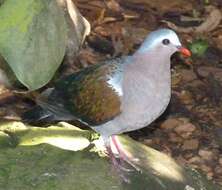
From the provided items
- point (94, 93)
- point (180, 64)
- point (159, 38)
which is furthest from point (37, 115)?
point (180, 64)

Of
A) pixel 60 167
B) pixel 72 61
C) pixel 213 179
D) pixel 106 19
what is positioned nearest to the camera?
pixel 60 167

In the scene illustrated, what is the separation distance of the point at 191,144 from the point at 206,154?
0.16 meters

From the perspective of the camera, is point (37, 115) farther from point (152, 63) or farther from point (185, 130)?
point (185, 130)

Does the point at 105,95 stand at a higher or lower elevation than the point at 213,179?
higher

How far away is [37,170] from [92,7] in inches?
132

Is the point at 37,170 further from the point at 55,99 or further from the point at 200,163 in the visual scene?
the point at 200,163

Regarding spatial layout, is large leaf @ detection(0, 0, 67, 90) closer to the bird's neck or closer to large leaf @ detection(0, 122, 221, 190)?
large leaf @ detection(0, 122, 221, 190)

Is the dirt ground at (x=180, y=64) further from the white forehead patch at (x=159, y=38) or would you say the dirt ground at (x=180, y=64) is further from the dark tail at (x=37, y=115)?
the white forehead patch at (x=159, y=38)

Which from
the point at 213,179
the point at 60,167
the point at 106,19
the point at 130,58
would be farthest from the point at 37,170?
the point at 106,19

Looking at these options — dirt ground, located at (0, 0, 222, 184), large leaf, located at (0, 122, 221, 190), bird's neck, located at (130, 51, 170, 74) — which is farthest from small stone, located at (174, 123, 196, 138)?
bird's neck, located at (130, 51, 170, 74)

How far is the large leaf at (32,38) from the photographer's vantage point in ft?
5.56

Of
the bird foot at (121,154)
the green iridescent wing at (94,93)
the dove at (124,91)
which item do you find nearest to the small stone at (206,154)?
the bird foot at (121,154)

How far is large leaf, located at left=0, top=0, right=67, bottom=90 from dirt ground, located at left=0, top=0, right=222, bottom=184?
294 centimetres

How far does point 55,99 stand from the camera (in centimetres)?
365
